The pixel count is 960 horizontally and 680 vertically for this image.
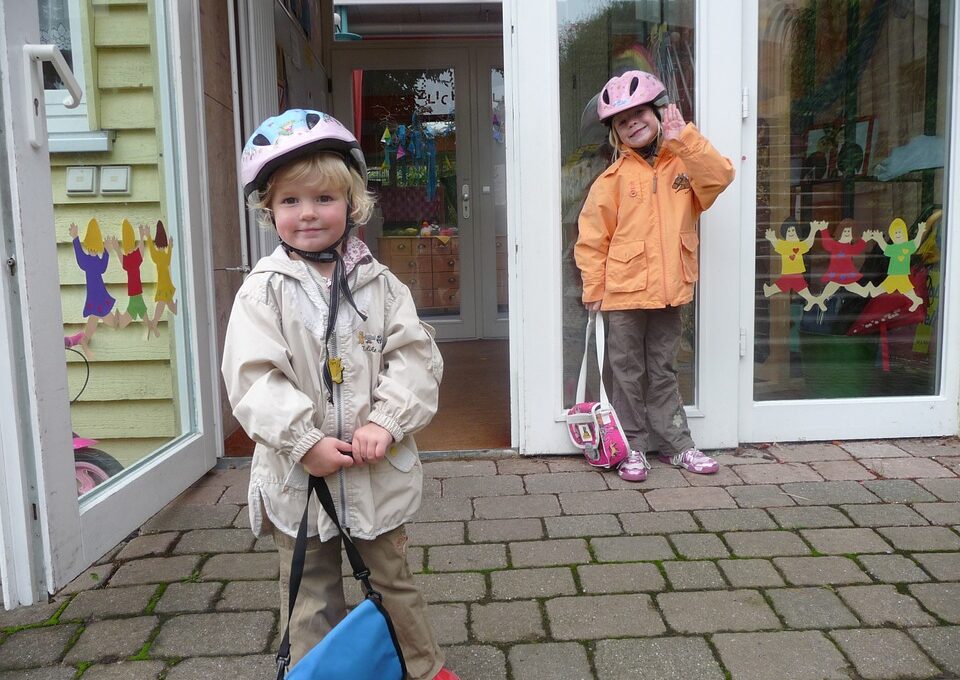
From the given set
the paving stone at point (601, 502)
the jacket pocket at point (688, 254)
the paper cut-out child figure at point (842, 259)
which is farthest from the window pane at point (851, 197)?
the paving stone at point (601, 502)

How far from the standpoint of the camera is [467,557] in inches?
104

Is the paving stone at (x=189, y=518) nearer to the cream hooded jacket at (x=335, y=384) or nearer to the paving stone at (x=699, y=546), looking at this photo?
the cream hooded jacket at (x=335, y=384)

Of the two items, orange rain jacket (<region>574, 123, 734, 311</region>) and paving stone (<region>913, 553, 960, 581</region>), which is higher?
orange rain jacket (<region>574, 123, 734, 311</region>)

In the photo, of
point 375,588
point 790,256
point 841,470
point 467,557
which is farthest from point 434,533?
point 790,256

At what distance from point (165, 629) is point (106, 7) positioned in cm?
224

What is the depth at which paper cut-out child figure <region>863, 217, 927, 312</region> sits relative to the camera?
12.4 feet

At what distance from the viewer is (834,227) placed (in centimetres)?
378

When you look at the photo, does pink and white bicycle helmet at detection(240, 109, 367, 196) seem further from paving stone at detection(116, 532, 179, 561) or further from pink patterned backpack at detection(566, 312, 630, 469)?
pink patterned backpack at detection(566, 312, 630, 469)

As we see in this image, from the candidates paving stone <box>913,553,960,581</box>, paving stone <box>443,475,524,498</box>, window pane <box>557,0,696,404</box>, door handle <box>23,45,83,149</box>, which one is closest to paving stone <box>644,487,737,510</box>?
paving stone <box>443,475,524,498</box>

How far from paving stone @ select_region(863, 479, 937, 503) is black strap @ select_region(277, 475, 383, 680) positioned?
230 cm

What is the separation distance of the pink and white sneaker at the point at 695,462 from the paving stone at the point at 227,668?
6.55ft

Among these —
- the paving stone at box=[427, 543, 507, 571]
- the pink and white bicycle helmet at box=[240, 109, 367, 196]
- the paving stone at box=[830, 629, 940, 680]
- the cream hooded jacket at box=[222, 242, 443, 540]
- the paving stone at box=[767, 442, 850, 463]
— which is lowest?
the paving stone at box=[830, 629, 940, 680]

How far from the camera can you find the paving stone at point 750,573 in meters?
2.42

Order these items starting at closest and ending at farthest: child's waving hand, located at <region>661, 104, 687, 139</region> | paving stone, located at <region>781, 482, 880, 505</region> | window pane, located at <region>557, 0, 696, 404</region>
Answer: paving stone, located at <region>781, 482, 880, 505</region>, child's waving hand, located at <region>661, 104, 687, 139</region>, window pane, located at <region>557, 0, 696, 404</region>
